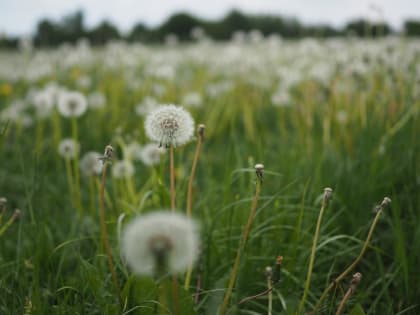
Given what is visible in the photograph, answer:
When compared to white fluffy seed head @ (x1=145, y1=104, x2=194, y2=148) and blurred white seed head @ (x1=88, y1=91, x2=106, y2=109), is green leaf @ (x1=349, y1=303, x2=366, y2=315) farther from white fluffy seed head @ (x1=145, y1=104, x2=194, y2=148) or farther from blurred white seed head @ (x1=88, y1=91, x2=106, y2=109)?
blurred white seed head @ (x1=88, y1=91, x2=106, y2=109)

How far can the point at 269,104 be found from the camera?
4414mm

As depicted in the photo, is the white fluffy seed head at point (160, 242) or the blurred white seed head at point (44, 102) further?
the blurred white seed head at point (44, 102)

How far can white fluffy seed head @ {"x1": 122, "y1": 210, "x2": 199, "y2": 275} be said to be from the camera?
0.69 meters

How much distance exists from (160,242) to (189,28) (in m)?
35.4

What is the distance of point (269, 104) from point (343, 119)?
1638 mm

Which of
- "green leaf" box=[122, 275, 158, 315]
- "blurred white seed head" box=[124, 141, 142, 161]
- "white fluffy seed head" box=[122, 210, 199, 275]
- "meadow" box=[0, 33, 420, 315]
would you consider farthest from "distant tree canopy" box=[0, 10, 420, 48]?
"white fluffy seed head" box=[122, 210, 199, 275]

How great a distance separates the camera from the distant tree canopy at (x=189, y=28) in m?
5.55

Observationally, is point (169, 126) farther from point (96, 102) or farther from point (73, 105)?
point (96, 102)

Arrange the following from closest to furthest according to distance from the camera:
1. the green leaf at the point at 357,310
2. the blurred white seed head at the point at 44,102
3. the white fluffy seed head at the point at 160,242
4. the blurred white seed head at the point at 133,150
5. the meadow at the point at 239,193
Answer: the white fluffy seed head at the point at 160,242
the green leaf at the point at 357,310
the meadow at the point at 239,193
the blurred white seed head at the point at 133,150
the blurred white seed head at the point at 44,102

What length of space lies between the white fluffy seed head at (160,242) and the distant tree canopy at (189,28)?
285 cm

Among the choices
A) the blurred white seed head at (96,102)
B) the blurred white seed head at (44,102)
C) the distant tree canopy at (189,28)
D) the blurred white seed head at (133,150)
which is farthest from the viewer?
the distant tree canopy at (189,28)

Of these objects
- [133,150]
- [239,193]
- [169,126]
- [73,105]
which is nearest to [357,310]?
[169,126]

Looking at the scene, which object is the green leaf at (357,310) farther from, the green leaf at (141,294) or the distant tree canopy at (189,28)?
the distant tree canopy at (189,28)

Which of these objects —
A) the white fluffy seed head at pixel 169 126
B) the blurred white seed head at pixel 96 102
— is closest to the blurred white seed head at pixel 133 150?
the white fluffy seed head at pixel 169 126
